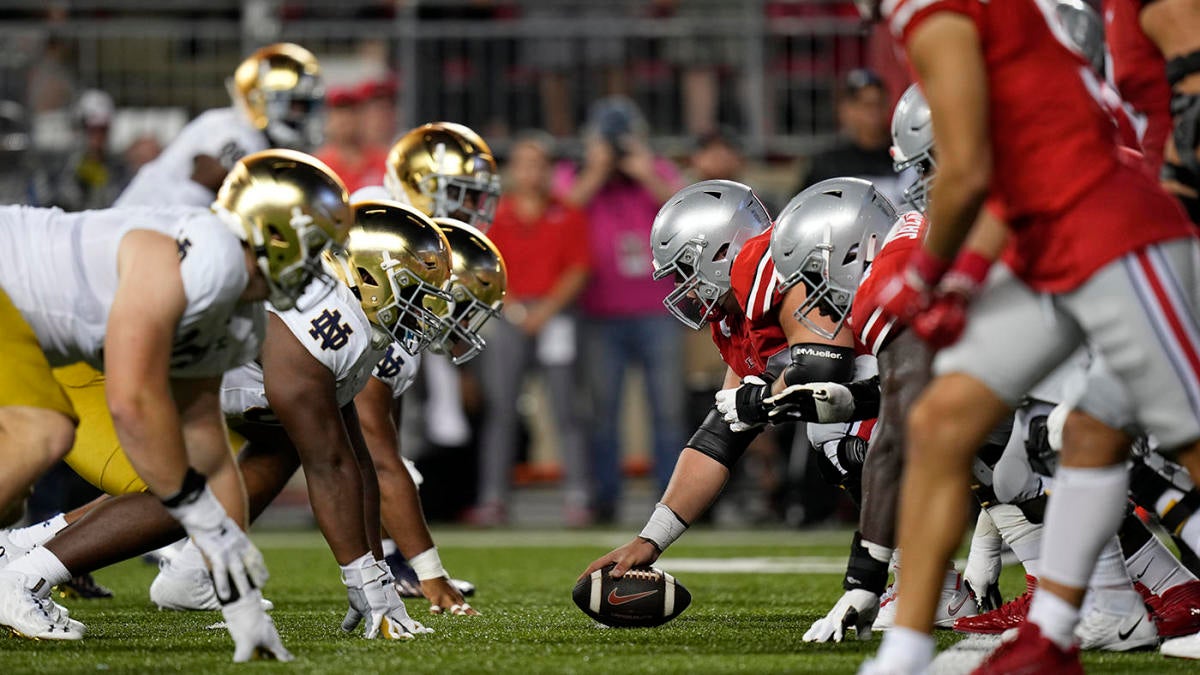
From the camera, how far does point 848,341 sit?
508 centimetres

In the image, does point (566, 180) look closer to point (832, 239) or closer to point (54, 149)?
point (54, 149)

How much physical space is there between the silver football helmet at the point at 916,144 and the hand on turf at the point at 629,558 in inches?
50.5

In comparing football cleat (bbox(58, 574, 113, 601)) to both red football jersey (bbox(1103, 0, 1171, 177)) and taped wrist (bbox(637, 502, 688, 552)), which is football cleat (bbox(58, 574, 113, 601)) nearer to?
taped wrist (bbox(637, 502, 688, 552))

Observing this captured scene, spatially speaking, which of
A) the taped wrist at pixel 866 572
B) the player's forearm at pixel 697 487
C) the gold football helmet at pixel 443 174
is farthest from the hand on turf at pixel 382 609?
the gold football helmet at pixel 443 174

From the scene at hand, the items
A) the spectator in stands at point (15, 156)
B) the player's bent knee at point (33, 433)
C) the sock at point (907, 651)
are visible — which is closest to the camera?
the sock at point (907, 651)

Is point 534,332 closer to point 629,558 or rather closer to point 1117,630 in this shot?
point 629,558

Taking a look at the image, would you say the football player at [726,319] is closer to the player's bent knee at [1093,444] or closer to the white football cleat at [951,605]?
the white football cleat at [951,605]

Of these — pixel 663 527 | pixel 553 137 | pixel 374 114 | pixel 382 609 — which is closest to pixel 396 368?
pixel 663 527

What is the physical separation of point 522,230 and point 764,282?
5.62m

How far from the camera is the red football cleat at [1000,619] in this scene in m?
4.92

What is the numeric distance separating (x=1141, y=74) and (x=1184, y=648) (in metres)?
1.54

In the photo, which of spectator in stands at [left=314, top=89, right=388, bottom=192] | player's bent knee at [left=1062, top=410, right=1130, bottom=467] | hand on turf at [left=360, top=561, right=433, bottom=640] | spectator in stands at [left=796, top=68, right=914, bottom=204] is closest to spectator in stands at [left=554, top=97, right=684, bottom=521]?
spectator in stands at [left=796, top=68, right=914, bottom=204]

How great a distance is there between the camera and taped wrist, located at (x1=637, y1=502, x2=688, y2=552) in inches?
209

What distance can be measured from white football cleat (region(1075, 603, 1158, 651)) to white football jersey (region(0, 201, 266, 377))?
2.17m
